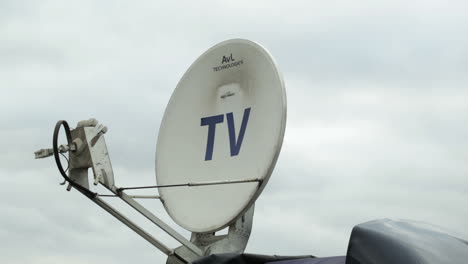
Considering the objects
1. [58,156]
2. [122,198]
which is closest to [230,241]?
[122,198]

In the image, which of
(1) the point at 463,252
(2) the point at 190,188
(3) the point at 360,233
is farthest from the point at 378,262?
(2) the point at 190,188

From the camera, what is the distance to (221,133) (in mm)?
7172

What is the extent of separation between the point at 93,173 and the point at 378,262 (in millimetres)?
3913

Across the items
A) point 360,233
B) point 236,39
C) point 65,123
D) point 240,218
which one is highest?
point 236,39

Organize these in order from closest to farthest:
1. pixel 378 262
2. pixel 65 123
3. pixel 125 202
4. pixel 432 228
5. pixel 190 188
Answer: pixel 378 262
pixel 432 228
pixel 65 123
pixel 125 202
pixel 190 188

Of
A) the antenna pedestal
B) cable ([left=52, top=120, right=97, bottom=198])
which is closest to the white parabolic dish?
the antenna pedestal

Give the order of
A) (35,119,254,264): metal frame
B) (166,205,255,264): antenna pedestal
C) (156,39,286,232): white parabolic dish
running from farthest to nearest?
(166,205,255,264): antenna pedestal < (156,39,286,232): white parabolic dish < (35,119,254,264): metal frame

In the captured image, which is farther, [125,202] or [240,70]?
[240,70]

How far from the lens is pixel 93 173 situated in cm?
624

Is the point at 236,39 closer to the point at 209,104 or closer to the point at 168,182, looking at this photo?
the point at 209,104

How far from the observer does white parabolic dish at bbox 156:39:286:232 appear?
21.3 feet

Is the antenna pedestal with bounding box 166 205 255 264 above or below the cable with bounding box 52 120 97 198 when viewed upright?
below

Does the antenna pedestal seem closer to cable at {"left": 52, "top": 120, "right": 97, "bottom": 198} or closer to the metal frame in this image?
the metal frame

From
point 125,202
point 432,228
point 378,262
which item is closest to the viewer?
point 378,262
